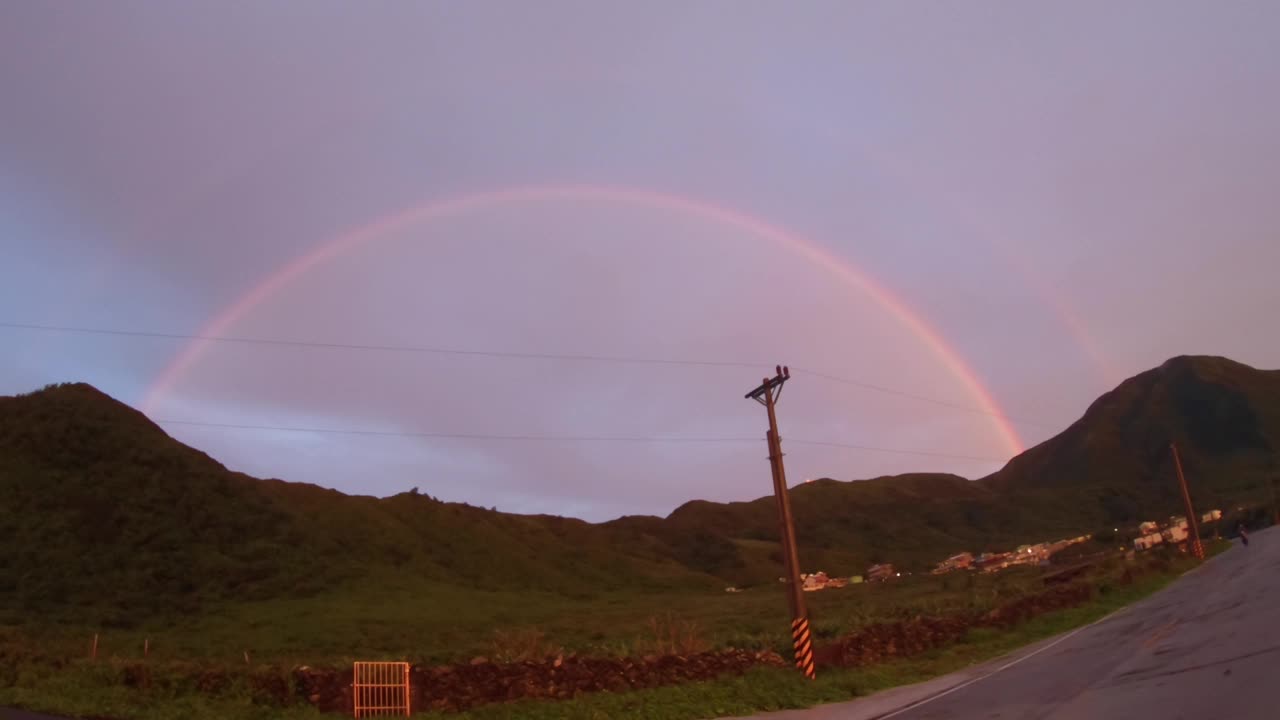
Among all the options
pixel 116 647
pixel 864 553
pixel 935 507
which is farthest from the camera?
pixel 935 507

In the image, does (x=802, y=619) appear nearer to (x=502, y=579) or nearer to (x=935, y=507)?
(x=502, y=579)

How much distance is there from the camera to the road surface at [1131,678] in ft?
41.5

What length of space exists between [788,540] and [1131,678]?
10.9m

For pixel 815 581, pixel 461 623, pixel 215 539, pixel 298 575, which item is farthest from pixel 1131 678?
pixel 815 581

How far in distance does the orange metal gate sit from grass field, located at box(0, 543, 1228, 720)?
40.1 inches

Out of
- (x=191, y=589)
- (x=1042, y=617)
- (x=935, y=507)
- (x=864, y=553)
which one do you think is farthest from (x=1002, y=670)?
(x=935, y=507)

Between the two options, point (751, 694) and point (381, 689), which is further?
point (751, 694)

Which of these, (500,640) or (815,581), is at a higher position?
(815,581)

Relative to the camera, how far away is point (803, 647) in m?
23.8

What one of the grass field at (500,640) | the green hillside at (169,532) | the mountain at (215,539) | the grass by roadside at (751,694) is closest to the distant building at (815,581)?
the mountain at (215,539)

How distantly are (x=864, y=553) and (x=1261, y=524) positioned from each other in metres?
52.0

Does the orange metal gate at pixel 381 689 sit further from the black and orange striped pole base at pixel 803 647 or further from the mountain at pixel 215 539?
the mountain at pixel 215 539

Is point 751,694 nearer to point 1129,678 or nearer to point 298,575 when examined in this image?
point 1129,678

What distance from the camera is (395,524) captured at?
8512cm
